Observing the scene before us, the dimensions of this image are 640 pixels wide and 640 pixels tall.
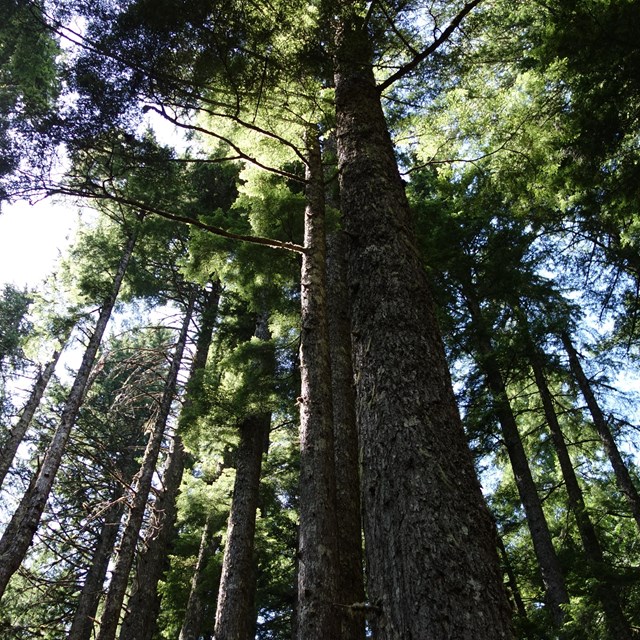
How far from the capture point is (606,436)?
32.8 feet

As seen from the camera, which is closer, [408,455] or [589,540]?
[408,455]

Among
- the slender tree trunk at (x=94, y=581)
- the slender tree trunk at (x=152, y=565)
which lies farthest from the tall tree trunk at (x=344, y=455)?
the slender tree trunk at (x=94, y=581)

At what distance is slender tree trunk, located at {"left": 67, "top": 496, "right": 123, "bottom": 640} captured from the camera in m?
11.0

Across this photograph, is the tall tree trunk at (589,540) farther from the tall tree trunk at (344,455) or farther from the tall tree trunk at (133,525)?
the tall tree trunk at (133,525)

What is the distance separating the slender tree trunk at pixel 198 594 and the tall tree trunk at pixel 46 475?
332 centimetres

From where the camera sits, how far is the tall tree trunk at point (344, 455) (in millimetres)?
5113

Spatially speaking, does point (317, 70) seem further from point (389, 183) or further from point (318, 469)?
point (318, 469)

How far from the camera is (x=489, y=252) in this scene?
36.1 feet

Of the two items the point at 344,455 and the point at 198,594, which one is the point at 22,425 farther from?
the point at 344,455

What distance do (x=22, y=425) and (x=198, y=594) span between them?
6669mm

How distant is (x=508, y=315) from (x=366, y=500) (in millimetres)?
10455

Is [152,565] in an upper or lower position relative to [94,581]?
lower

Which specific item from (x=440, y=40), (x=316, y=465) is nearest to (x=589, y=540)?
(x=316, y=465)

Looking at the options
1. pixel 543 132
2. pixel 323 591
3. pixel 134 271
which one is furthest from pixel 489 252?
pixel 134 271
